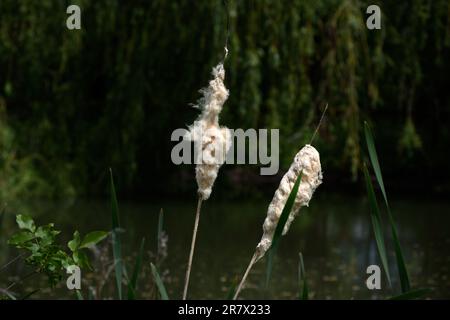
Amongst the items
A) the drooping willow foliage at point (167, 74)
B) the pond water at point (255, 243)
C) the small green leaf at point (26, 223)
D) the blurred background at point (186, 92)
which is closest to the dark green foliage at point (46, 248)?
the small green leaf at point (26, 223)

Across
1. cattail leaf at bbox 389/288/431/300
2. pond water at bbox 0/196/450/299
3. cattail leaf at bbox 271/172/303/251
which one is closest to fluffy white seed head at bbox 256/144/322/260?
cattail leaf at bbox 271/172/303/251

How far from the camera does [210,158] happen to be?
1.39 meters

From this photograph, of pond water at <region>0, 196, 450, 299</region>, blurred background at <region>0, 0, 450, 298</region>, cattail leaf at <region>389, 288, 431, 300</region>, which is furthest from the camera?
blurred background at <region>0, 0, 450, 298</region>

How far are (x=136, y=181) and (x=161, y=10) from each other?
1563 mm

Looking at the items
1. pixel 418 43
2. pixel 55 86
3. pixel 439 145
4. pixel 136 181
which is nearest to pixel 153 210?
pixel 136 181

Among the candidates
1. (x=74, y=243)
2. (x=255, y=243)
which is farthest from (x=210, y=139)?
(x=255, y=243)

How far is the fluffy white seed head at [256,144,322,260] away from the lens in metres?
1.40

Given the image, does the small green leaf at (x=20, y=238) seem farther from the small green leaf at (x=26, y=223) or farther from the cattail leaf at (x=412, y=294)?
the cattail leaf at (x=412, y=294)

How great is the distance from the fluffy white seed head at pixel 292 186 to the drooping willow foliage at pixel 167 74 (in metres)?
5.19

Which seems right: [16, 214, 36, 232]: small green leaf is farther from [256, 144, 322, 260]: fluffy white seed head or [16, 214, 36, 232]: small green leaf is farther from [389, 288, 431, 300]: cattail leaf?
[389, 288, 431, 300]: cattail leaf

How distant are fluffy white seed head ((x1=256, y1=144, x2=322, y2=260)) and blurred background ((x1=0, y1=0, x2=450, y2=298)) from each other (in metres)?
4.56

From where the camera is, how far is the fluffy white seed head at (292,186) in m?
1.40

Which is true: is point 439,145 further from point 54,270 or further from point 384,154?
point 54,270
